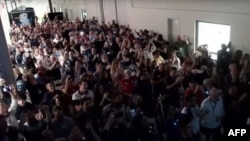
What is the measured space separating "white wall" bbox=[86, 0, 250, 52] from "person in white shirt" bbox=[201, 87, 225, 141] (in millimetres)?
4587

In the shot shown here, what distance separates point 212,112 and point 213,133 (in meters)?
0.53

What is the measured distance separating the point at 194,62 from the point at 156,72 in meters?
1.29

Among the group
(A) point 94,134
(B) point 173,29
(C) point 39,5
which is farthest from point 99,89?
(C) point 39,5

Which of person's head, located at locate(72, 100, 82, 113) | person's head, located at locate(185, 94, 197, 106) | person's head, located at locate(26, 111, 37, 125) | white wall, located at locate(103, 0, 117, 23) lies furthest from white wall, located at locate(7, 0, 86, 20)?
person's head, located at locate(26, 111, 37, 125)

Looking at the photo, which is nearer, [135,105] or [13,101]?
[135,105]

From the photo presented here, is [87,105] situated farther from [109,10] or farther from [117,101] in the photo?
[109,10]

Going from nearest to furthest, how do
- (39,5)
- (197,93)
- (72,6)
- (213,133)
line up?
Answer: 1. (213,133)
2. (197,93)
3. (72,6)
4. (39,5)

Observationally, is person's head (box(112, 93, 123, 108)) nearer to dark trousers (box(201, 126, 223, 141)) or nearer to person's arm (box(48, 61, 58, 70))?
dark trousers (box(201, 126, 223, 141))

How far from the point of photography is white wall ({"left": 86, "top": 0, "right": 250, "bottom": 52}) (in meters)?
9.94

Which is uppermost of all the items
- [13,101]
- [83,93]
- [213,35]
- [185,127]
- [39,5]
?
[39,5]

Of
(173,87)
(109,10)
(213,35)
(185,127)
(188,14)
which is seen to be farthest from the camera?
(109,10)

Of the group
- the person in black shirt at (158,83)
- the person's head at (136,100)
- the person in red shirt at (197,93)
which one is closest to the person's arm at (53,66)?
the person in black shirt at (158,83)

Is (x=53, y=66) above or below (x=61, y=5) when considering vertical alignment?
below

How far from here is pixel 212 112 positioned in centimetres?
599
